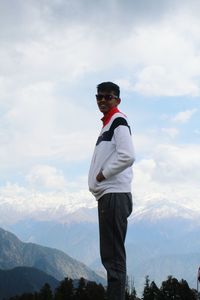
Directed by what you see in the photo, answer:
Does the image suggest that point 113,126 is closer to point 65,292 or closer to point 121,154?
point 121,154

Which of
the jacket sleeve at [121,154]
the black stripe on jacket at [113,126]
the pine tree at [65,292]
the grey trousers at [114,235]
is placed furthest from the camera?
the pine tree at [65,292]

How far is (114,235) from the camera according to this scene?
5906mm

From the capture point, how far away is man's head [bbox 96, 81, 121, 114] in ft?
20.9

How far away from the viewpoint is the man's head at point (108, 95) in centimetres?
637

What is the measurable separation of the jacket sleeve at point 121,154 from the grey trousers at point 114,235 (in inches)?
11.5

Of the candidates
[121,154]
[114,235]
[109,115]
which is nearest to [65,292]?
[109,115]

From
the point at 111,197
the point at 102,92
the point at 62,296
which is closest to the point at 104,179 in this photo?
the point at 111,197

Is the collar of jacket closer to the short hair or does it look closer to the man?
the man

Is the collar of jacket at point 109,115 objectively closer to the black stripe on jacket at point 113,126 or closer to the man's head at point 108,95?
the man's head at point 108,95

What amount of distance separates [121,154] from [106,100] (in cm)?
80

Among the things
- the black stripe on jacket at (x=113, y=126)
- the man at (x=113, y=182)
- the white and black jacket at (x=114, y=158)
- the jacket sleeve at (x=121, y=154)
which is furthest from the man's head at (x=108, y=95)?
the jacket sleeve at (x=121, y=154)

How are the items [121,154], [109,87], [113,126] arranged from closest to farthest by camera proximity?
[121,154], [113,126], [109,87]

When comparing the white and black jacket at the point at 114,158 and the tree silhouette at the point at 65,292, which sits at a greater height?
the tree silhouette at the point at 65,292

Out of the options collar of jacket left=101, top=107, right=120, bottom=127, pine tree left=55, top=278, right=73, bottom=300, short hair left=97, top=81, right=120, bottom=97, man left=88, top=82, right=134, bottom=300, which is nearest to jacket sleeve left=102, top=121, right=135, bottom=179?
man left=88, top=82, right=134, bottom=300
